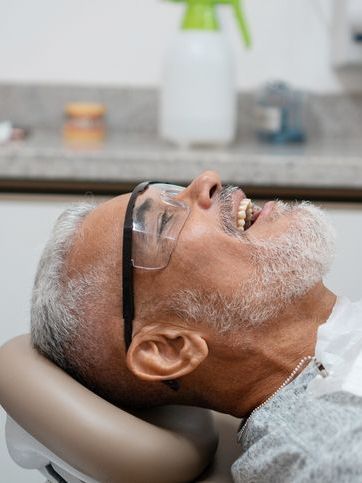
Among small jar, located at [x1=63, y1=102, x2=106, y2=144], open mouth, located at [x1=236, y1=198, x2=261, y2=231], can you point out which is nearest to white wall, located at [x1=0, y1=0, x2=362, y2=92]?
small jar, located at [x1=63, y1=102, x2=106, y2=144]

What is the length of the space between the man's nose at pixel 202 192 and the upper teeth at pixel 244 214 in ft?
0.17

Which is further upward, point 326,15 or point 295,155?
point 326,15

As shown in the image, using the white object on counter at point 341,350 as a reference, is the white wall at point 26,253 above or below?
below

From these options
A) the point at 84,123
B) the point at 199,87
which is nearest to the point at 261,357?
the point at 199,87

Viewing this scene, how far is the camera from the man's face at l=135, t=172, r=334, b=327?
114 cm

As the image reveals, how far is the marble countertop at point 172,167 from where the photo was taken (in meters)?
1.73

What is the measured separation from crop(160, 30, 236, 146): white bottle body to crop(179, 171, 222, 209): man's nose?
0.73m

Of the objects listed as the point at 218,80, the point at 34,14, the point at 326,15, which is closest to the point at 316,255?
the point at 218,80

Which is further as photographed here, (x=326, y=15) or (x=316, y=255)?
(x=326, y=15)

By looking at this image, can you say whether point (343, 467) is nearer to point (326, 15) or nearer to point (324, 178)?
point (324, 178)

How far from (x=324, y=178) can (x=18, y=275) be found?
2.28 ft

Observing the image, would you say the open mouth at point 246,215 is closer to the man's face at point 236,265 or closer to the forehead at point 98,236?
the man's face at point 236,265

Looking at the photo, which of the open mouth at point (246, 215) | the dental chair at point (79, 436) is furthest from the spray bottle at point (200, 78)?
the dental chair at point (79, 436)

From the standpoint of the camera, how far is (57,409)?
3.34 ft
